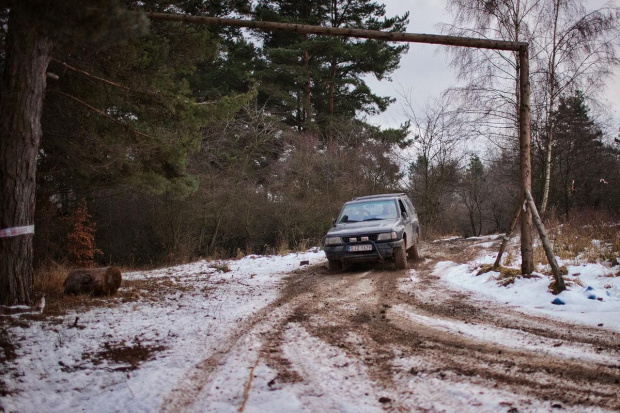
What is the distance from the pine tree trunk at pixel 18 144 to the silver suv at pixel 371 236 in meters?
6.26

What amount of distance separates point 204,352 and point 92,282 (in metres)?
3.73

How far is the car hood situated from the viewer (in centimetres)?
975

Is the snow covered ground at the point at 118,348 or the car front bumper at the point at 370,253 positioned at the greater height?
the car front bumper at the point at 370,253

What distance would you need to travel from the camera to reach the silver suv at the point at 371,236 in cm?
963

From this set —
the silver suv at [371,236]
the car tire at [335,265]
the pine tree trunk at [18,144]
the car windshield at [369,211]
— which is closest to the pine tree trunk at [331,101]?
the car windshield at [369,211]

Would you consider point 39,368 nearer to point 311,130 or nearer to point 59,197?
point 59,197

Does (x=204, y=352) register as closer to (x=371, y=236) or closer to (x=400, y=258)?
(x=371, y=236)

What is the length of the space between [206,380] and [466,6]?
15.2 m

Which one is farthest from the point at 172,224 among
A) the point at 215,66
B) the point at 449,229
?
the point at 449,229

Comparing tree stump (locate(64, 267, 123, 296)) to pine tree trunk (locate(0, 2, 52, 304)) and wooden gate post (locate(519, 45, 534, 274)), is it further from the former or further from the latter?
wooden gate post (locate(519, 45, 534, 274))

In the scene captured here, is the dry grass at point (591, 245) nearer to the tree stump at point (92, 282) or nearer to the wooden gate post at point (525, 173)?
the wooden gate post at point (525, 173)

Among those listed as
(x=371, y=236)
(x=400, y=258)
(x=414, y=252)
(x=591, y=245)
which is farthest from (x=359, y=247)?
(x=591, y=245)

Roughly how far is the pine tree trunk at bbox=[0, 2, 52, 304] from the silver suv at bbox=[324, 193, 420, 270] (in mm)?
6256

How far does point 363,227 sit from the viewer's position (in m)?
10.2
